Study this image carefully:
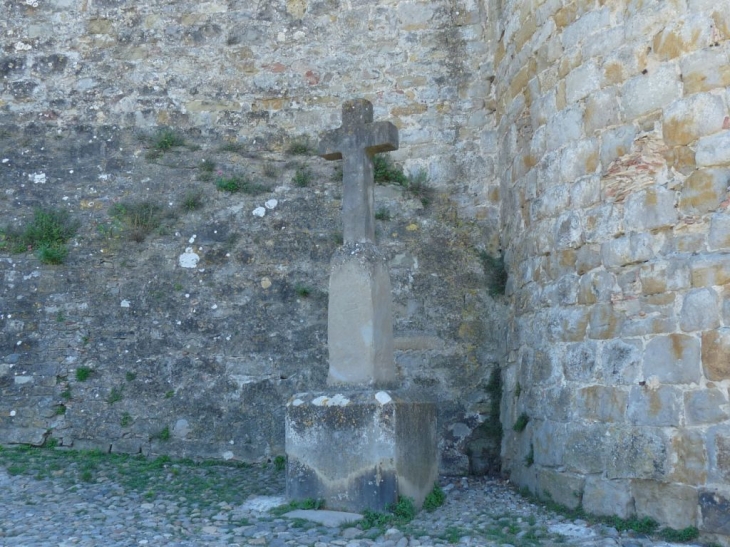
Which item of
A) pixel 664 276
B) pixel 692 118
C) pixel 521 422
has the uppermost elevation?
pixel 692 118

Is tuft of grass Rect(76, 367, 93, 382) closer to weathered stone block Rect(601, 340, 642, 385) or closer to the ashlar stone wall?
the ashlar stone wall

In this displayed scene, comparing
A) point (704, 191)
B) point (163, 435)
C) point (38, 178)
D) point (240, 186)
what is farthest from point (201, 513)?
point (38, 178)

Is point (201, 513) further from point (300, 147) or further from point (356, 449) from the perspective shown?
point (300, 147)

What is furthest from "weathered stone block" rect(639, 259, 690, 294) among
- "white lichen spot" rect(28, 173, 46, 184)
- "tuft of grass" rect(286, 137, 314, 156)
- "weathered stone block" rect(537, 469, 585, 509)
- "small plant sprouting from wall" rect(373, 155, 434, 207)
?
"white lichen spot" rect(28, 173, 46, 184)

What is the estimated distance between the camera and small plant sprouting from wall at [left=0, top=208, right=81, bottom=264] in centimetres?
748

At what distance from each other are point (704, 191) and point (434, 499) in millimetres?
2590

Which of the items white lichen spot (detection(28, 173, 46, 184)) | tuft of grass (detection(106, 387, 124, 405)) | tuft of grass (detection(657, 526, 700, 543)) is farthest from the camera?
white lichen spot (detection(28, 173, 46, 184))

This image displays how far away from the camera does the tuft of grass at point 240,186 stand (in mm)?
7758

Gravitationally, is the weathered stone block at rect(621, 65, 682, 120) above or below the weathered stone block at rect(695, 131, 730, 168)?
above

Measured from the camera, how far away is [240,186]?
779cm

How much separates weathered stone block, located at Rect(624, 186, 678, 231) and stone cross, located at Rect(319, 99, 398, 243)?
65.8 inches

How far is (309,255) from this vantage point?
294 inches

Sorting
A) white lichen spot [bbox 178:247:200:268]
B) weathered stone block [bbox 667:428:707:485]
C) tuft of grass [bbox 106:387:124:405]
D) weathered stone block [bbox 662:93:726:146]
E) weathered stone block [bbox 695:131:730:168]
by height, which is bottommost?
weathered stone block [bbox 667:428:707:485]

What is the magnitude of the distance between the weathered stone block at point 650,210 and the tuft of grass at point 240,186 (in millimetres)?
3738
